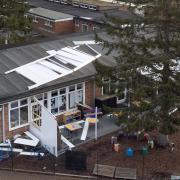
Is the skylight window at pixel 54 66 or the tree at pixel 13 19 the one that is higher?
the tree at pixel 13 19

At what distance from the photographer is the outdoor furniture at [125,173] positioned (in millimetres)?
20500

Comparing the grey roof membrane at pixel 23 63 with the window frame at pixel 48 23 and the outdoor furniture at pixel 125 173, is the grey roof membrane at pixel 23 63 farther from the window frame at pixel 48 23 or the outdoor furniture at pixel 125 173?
the window frame at pixel 48 23

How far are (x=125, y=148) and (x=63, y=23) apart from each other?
29.6 m

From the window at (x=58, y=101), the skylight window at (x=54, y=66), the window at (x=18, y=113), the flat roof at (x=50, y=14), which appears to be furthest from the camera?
the flat roof at (x=50, y=14)

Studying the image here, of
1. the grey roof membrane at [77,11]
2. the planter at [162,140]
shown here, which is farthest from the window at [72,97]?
the grey roof membrane at [77,11]

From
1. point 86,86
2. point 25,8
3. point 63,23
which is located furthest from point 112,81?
point 63,23

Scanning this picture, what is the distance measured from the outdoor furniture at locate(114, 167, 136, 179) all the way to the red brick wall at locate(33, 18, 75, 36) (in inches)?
1228

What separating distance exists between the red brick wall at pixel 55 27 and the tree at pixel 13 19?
15.0m

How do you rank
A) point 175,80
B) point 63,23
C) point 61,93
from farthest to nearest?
point 63,23
point 61,93
point 175,80

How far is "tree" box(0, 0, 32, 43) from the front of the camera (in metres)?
32.9

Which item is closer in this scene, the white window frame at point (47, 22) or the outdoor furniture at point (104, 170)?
the outdoor furniture at point (104, 170)

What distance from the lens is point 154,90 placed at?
2081 centimetres

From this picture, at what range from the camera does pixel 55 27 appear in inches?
1977

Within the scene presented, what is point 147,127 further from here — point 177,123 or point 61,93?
point 61,93
